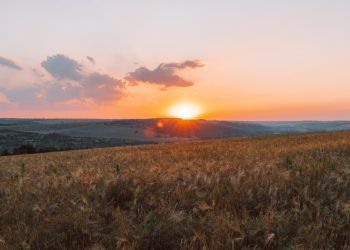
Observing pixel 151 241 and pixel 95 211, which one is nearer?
pixel 151 241

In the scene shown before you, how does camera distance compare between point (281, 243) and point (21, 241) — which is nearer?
point (281, 243)

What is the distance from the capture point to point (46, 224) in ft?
15.9

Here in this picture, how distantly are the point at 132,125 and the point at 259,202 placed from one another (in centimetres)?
19159

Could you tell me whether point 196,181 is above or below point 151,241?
above

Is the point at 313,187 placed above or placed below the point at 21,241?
above

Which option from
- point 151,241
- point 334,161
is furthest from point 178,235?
point 334,161

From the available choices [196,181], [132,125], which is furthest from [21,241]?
[132,125]

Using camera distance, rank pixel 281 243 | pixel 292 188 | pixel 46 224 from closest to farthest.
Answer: pixel 281 243 < pixel 46 224 < pixel 292 188

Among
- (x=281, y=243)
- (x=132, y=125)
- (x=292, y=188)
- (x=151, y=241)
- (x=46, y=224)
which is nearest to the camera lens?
(x=281, y=243)

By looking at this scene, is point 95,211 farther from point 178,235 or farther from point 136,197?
point 178,235

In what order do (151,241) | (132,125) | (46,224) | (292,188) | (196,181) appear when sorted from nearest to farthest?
(151,241)
(46,224)
(292,188)
(196,181)
(132,125)

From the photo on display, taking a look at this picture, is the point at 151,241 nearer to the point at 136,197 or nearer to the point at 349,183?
the point at 136,197

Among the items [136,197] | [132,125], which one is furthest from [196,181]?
[132,125]

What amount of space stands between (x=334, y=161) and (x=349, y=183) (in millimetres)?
1806
